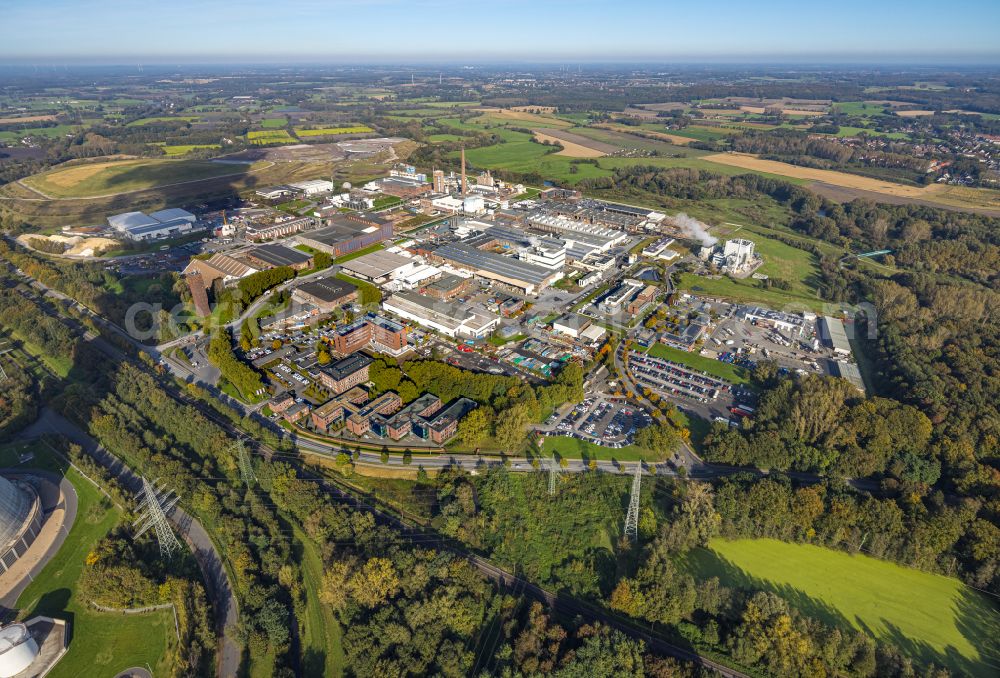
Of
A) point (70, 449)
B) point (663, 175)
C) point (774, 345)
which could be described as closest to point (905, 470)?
point (774, 345)

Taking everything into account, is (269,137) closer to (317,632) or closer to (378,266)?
(378,266)

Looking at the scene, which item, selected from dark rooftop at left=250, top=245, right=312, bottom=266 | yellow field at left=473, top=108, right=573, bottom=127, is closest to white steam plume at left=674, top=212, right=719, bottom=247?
dark rooftop at left=250, top=245, right=312, bottom=266

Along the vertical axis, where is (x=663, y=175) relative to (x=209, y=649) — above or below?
above

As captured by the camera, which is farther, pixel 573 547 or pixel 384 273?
pixel 384 273

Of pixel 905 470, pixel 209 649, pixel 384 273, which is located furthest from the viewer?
pixel 384 273

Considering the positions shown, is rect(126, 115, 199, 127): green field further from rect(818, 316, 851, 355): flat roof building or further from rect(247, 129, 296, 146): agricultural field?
rect(818, 316, 851, 355): flat roof building

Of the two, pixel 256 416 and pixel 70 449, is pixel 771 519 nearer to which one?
pixel 256 416
